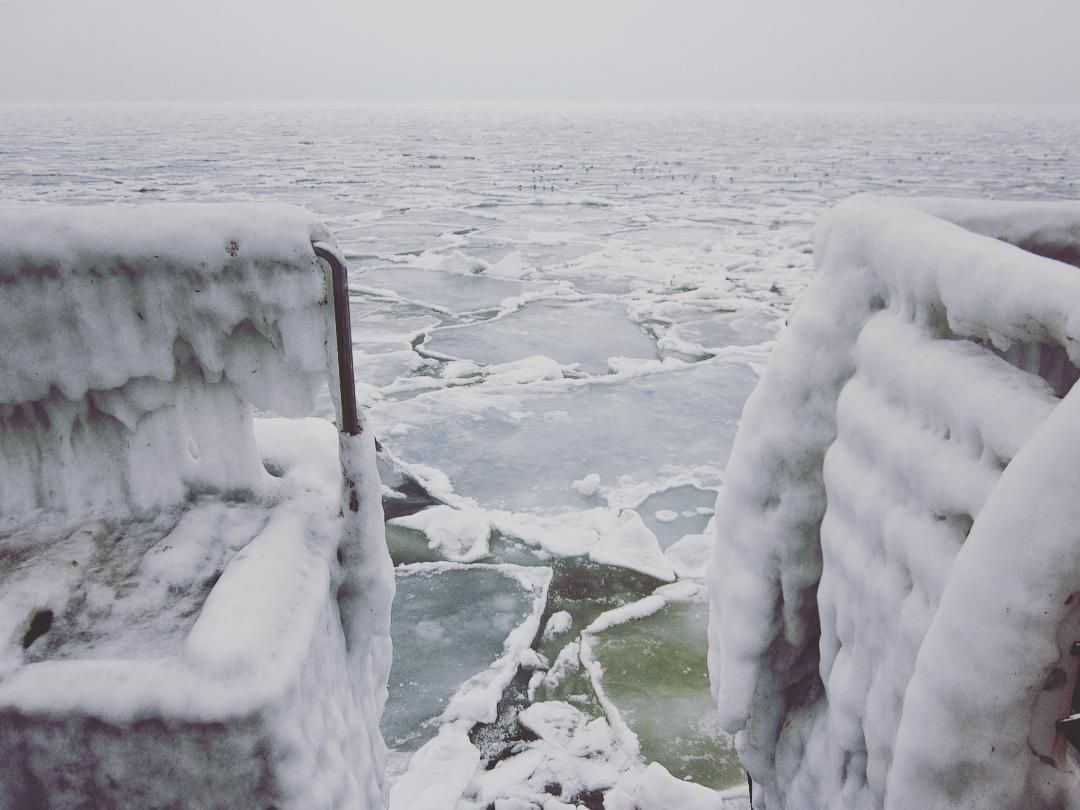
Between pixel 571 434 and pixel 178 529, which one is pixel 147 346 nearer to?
pixel 178 529

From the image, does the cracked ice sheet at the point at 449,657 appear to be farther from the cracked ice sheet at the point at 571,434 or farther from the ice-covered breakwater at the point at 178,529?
the cracked ice sheet at the point at 571,434

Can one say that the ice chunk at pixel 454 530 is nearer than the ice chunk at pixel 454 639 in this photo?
No

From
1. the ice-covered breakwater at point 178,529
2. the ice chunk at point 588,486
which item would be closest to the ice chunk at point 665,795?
the ice-covered breakwater at point 178,529

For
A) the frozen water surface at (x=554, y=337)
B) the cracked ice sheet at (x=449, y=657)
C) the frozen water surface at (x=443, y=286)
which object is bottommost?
the cracked ice sheet at (x=449, y=657)

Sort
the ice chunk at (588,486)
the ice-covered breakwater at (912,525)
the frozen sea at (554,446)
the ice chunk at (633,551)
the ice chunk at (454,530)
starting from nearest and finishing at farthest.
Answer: the ice-covered breakwater at (912,525) < the frozen sea at (554,446) < the ice chunk at (633,551) < the ice chunk at (454,530) < the ice chunk at (588,486)

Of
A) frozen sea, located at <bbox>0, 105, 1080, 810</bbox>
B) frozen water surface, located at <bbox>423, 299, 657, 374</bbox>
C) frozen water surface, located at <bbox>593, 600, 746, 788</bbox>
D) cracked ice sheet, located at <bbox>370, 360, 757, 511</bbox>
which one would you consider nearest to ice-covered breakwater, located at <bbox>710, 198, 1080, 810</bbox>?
frozen water surface, located at <bbox>593, 600, 746, 788</bbox>

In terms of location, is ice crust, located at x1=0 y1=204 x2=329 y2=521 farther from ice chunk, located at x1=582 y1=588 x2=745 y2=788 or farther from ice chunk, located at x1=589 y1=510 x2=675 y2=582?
ice chunk, located at x1=589 y1=510 x2=675 y2=582

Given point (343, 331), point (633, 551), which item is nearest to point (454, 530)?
point (633, 551)
